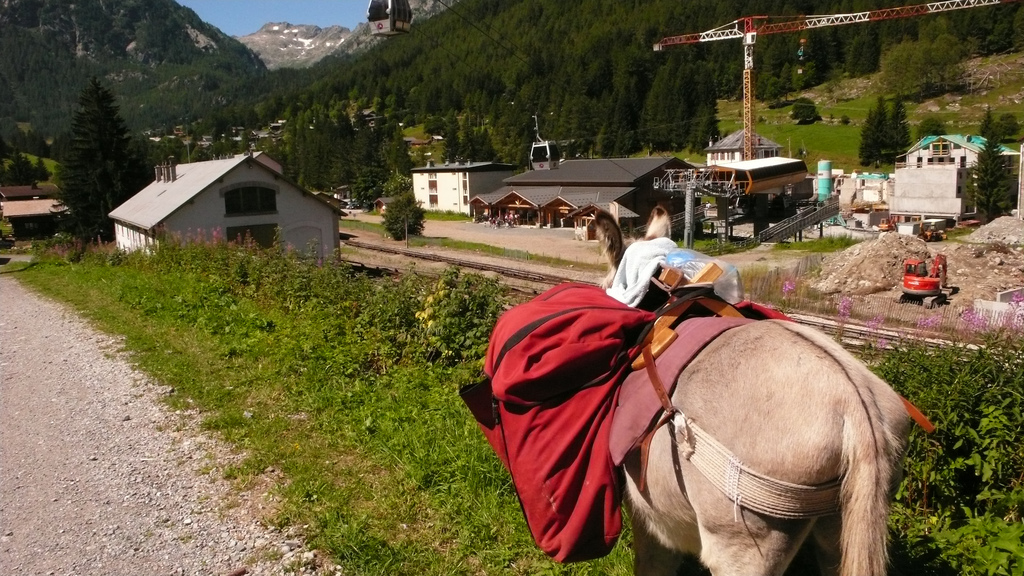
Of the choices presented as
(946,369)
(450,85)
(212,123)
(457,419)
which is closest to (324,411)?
(457,419)

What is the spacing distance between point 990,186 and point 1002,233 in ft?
42.8

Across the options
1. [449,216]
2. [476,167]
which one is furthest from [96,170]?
[476,167]

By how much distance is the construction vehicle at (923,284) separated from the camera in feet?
76.2

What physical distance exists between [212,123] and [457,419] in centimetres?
20791

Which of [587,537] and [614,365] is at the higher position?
[614,365]

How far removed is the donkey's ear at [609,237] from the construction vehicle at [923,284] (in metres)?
23.0

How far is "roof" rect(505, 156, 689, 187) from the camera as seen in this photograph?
57719 mm

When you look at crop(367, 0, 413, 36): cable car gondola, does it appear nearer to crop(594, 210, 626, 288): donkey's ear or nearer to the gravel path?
the gravel path

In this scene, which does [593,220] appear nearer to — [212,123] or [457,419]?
[457,419]

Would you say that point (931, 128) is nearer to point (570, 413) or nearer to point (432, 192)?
point (432, 192)

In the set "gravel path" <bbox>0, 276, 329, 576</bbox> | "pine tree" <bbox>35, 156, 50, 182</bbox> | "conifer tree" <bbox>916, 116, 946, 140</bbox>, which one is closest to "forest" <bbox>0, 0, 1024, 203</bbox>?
"pine tree" <bbox>35, 156, 50, 182</bbox>

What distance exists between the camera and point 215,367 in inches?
320

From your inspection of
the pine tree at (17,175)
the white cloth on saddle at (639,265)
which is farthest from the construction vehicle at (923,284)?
the pine tree at (17,175)

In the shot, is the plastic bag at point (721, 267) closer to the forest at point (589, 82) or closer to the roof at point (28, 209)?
the roof at point (28, 209)
